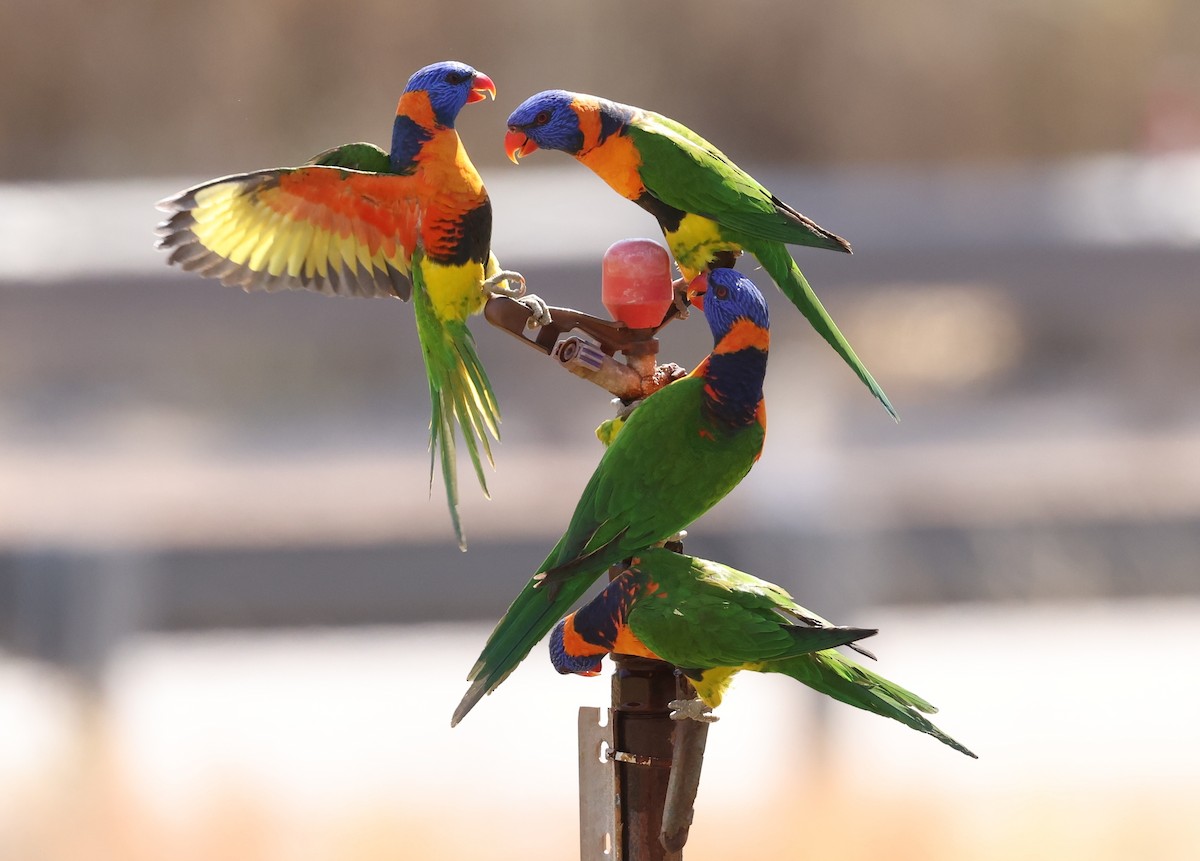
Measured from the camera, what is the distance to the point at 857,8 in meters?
5.01

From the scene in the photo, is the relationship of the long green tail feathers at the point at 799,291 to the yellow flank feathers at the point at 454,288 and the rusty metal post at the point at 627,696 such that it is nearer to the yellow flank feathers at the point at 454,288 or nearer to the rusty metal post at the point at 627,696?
the rusty metal post at the point at 627,696

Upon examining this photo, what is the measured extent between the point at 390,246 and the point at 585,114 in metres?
0.18

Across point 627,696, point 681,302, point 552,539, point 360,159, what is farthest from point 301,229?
point 552,539

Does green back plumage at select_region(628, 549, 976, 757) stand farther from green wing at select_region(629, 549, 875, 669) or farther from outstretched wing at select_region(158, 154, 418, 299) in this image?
outstretched wing at select_region(158, 154, 418, 299)

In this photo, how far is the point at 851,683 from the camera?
867 millimetres

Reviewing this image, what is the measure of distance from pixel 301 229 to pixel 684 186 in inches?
11.5

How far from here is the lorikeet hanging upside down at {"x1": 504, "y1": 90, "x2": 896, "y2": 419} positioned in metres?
0.91

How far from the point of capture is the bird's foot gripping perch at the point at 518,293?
0.93 metres

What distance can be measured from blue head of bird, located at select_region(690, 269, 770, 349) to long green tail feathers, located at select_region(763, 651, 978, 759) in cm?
22

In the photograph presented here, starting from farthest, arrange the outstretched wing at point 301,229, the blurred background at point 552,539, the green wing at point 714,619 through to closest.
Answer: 1. the blurred background at point 552,539
2. the outstretched wing at point 301,229
3. the green wing at point 714,619

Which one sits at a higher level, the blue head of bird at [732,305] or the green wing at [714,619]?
the blue head of bird at [732,305]

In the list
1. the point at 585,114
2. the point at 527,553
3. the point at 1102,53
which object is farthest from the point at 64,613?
the point at 1102,53

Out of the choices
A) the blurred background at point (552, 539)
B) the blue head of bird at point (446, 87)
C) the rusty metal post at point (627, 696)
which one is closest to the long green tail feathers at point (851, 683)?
the rusty metal post at point (627, 696)

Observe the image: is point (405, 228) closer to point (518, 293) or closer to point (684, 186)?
point (518, 293)
